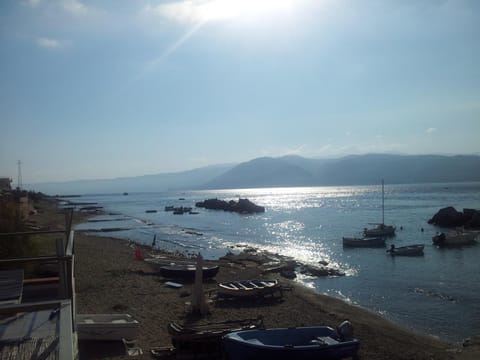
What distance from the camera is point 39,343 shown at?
15.6 ft

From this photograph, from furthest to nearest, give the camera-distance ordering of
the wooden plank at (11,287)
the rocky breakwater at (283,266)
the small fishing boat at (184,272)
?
the rocky breakwater at (283,266) → the small fishing boat at (184,272) → the wooden plank at (11,287)

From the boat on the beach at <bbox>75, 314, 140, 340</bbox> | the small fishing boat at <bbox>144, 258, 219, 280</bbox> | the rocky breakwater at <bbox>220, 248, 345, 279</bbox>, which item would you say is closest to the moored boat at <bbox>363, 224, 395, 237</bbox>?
the rocky breakwater at <bbox>220, 248, 345, 279</bbox>

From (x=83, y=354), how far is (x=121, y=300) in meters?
7.82

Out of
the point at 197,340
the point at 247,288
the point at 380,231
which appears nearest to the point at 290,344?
the point at 197,340

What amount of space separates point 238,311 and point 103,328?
7.29 m

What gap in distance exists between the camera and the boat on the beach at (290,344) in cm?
1038

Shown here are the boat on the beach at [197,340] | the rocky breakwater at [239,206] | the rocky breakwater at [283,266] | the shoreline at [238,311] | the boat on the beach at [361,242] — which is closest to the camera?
the boat on the beach at [197,340]

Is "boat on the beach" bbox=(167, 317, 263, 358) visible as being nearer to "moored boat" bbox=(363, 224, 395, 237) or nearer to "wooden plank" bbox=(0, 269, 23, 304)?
"wooden plank" bbox=(0, 269, 23, 304)

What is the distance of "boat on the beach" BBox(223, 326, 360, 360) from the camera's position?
10.4 meters

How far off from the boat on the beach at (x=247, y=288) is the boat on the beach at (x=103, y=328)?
771 cm

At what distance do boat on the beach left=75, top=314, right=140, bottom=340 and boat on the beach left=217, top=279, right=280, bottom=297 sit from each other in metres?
7.71

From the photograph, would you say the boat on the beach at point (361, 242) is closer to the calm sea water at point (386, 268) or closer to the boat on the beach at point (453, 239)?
the calm sea water at point (386, 268)

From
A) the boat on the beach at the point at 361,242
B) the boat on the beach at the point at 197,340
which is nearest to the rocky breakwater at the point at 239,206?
the boat on the beach at the point at 361,242

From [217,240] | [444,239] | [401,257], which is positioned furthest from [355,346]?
[217,240]
